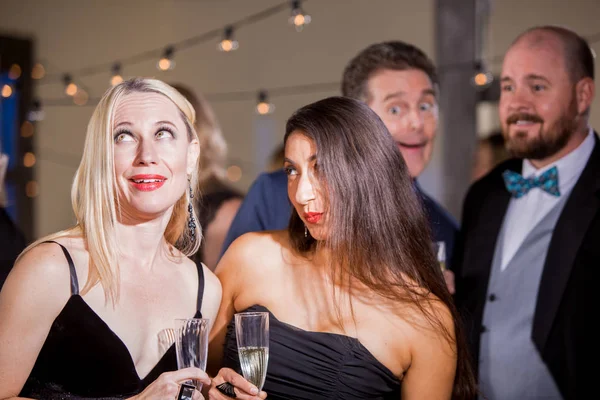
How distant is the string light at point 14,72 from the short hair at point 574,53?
15.4 feet

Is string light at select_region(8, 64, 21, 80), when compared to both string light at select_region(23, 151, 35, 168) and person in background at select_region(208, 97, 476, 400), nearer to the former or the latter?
string light at select_region(23, 151, 35, 168)

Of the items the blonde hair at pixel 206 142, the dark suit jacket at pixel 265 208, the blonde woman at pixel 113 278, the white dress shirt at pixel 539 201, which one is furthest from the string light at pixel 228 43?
the blonde woman at pixel 113 278

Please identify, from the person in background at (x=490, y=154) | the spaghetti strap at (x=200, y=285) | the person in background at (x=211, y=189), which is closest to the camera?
the spaghetti strap at (x=200, y=285)

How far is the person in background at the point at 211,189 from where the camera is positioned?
432cm

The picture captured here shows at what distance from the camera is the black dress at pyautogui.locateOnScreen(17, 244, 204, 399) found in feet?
7.70

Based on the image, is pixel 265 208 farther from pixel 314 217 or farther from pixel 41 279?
pixel 41 279

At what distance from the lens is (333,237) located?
2590 mm

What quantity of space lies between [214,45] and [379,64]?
4.02 m

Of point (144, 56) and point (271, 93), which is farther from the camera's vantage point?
point (271, 93)

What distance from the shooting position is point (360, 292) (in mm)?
2689

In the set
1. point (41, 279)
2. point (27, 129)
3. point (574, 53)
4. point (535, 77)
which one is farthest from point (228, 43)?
point (27, 129)

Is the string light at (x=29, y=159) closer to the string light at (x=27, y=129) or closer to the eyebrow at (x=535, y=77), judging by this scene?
the string light at (x=27, y=129)

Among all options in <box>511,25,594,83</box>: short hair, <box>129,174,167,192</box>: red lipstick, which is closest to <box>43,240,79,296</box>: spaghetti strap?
<box>129,174,167,192</box>: red lipstick

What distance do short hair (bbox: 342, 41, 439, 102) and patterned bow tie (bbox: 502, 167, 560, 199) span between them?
1.83 feet
